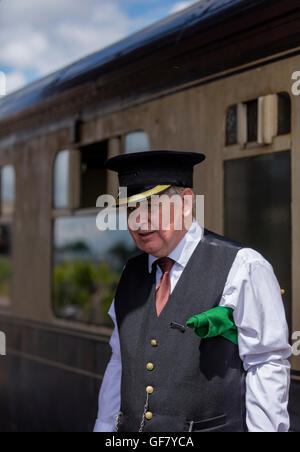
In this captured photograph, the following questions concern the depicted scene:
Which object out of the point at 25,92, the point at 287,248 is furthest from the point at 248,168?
the point at 25,92

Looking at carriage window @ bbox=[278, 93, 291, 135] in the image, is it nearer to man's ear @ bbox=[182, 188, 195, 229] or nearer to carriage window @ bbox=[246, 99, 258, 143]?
carriage window @ bbox=[246, 99, 258, 143]

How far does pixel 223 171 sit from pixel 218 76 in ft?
1.47

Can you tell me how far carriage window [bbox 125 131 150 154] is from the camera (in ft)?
10.3

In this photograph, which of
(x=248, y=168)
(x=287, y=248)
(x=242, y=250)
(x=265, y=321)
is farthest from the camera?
(x=248, y=168)

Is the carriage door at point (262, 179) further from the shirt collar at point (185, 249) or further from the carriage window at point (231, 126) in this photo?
the shirt collar at point (185, 249)

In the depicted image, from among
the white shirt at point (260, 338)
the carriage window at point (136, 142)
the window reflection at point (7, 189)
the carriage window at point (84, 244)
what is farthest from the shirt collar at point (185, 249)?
the window reflection at point (7, 189)

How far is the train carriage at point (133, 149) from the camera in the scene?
7.67ft

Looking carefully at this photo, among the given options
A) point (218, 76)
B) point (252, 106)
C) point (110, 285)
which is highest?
point (218, 76)

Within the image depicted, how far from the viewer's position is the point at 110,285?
7.72 meters

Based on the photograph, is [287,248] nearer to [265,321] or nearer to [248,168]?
[248,168]

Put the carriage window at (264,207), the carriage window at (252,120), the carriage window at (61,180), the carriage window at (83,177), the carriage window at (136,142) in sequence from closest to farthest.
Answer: the carriage window at (264,207)
the carriage window at (252,120)
the carriage window at (136,142)
the carriage window at (83,177)
the carriage window at (61,180)

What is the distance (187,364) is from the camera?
1789 millimetres

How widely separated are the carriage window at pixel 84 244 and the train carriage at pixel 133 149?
0.6 inches

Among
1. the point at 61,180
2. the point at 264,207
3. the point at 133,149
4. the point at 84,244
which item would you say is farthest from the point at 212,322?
the point at 84,244
